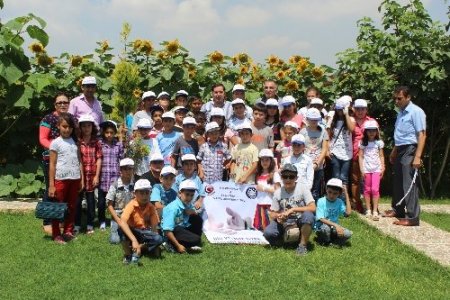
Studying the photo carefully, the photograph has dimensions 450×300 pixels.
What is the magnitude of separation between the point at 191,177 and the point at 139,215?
1058 mm

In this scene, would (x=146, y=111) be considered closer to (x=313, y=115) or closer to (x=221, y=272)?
(x=313, y=115)

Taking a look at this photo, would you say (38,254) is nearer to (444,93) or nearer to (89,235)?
(89,235)

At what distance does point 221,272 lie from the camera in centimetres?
573

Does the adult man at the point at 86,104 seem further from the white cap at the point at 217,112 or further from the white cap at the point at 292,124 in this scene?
the white cap at the point at 292,124

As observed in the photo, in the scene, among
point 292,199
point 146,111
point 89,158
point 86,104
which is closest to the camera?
point 292,199

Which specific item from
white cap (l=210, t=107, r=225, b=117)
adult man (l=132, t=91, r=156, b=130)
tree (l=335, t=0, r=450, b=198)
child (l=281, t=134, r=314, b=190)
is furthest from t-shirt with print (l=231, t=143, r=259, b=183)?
tree (l=335, t=0, r=450, b=198)

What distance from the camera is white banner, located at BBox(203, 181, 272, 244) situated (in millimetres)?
7508

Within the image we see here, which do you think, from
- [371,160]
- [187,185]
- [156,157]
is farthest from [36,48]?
[371,160]

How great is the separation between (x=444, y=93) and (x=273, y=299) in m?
6.72

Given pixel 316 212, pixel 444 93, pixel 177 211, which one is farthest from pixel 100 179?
pixel 444 93

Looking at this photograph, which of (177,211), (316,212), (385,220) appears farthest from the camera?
(385,220)

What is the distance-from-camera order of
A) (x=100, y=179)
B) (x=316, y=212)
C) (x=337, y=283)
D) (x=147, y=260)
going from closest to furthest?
(x=337, y=283)
(x=147, y=260)
(x=316, y=212)
(x=100, y=179)

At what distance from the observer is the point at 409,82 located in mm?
10203

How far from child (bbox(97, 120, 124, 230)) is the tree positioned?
4.65m
